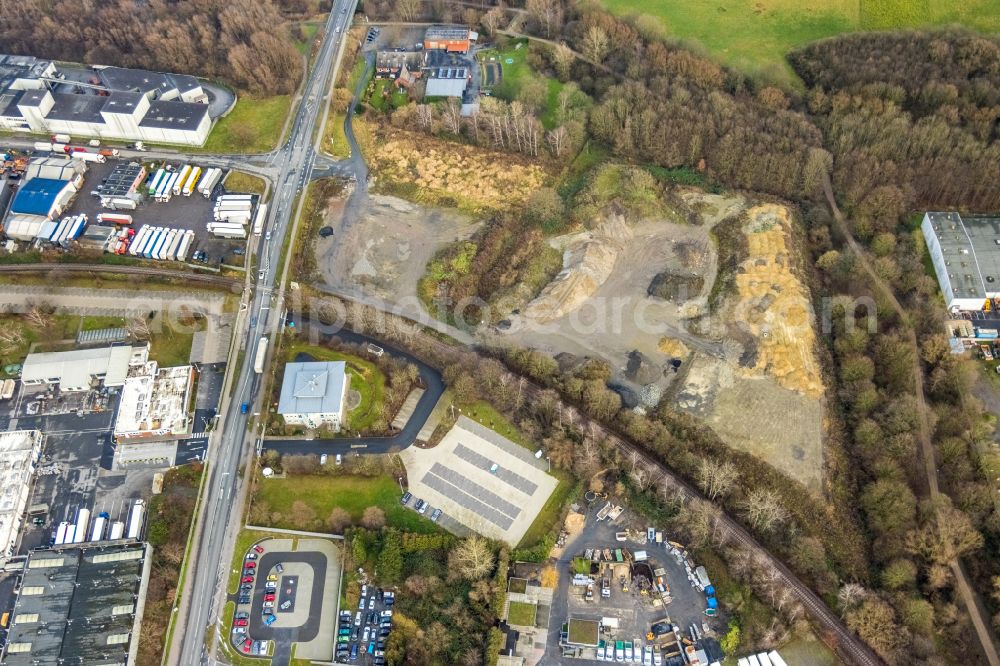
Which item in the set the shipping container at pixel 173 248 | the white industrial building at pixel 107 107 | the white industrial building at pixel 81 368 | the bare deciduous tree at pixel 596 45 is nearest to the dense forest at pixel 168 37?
the white industrial building at pixel 107 107

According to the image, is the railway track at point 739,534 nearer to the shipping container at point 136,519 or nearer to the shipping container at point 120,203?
the shipping container at point 136,519

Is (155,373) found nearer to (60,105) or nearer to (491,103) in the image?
(60,105)

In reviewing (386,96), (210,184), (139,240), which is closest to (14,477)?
(139,240)

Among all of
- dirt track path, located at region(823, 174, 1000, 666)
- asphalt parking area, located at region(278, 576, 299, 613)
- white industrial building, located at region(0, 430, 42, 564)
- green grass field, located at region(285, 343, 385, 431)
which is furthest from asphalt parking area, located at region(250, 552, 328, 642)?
dirt track path, located at region(823, 174, 1000, 666)

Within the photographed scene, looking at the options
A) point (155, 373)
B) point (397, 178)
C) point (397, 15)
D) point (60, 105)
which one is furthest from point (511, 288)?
point (60, 105)

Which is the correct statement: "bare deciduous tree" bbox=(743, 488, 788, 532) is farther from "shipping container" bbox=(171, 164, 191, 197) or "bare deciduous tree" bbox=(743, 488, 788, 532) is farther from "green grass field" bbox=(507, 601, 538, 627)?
"shipping container" bbox=(171, 164, 191, 197)
